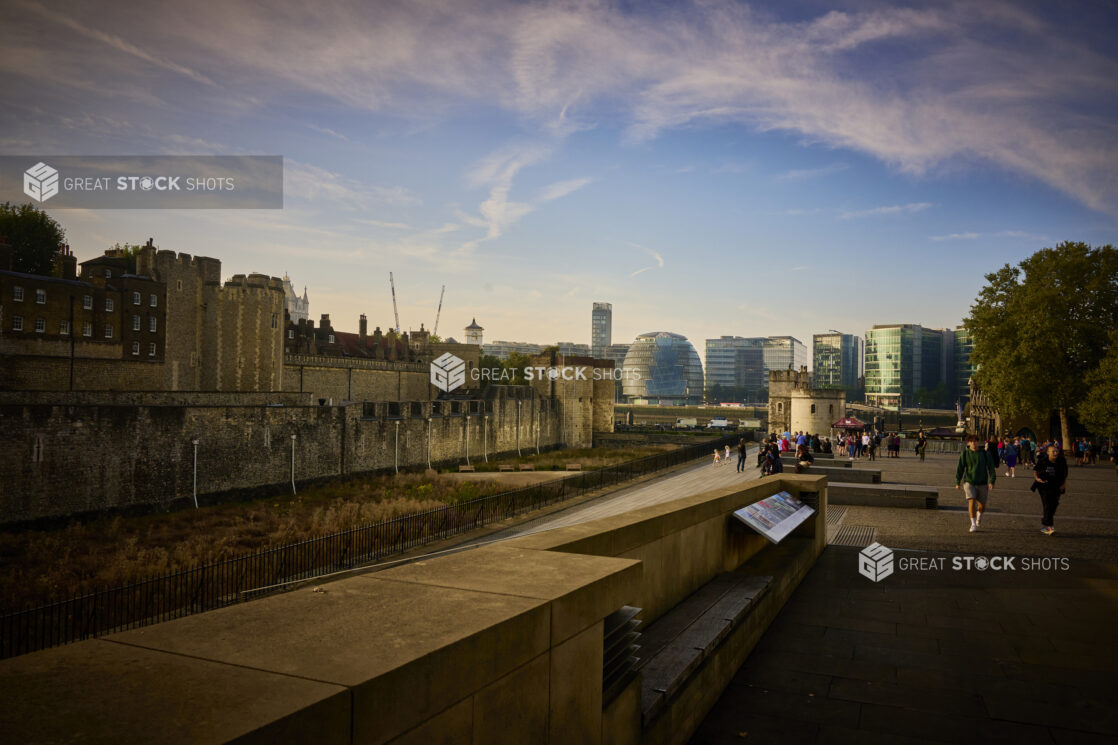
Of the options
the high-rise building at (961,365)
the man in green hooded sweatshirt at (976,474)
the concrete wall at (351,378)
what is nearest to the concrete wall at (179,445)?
the concrete wall at (351,378)


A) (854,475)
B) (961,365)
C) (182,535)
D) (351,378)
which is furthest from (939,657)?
(961,365)

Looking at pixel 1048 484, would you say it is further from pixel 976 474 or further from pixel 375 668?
pixel 375 668

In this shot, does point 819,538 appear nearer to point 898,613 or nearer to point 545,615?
point 898,613

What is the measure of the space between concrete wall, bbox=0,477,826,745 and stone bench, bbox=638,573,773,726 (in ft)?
0.87

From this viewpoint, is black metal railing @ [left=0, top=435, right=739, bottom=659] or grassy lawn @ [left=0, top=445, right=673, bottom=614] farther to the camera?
grassy lawn @ [left=0, top=445, right=673, bottom=614]

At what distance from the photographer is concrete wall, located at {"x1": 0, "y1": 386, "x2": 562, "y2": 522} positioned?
22672 mm

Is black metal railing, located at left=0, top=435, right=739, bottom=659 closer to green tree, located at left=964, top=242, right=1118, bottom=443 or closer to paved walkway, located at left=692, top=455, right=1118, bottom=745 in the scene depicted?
paved walkway, located at left=692, top=455, right=1118, bottom=745

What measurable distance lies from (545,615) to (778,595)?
4506 millimetres

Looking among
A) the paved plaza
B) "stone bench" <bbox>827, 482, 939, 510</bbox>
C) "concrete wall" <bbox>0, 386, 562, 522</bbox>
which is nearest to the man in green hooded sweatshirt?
the paved plaza

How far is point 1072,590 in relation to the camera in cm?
762

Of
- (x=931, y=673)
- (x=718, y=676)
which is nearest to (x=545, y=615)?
(x=718, y=676)

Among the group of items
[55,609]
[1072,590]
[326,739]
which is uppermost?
[326,739]

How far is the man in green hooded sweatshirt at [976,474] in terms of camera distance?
11297 millimetres
